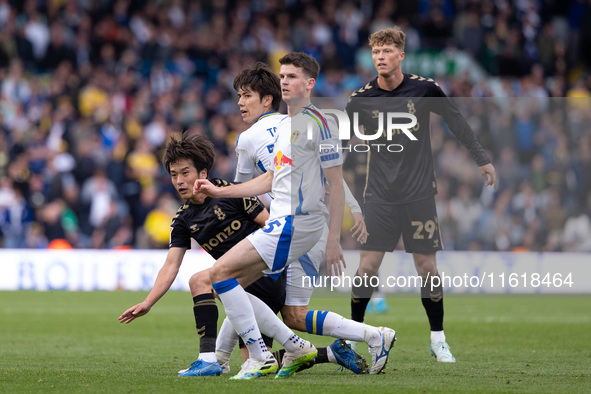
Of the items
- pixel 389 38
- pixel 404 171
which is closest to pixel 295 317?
pixel 404 171

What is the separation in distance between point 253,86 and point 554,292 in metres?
11.0

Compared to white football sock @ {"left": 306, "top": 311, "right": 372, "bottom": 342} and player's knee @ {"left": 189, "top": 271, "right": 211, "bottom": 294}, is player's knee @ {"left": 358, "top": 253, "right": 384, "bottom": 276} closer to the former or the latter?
white football sock @ {"left": 306, "top": 311, "right": 372, "bottom": 342}

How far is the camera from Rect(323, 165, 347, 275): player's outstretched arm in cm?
605

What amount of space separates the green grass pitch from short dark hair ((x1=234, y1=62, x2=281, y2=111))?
206 cm

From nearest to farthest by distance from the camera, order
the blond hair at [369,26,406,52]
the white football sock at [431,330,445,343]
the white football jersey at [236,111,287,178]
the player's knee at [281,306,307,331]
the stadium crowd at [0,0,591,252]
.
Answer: the player's knee at [281,306,307,331] < the white football jersey at [236,111,287,178] < the blond hair at [369,26,406,52] < the white football sock at [431,330,445,343] < the stadium crowd at [0,0,591,252]

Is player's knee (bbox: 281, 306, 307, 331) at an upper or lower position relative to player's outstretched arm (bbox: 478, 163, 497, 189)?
lower

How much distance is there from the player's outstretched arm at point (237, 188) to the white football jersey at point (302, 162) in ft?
0.20

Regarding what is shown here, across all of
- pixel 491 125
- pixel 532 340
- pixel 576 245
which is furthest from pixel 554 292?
pixel 532 340

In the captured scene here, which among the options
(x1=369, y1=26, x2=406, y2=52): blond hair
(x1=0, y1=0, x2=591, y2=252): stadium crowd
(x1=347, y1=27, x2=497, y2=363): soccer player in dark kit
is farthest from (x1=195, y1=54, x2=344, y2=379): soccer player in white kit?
(x1=0, y1=0, x2=591, y2=252): stadium crowd

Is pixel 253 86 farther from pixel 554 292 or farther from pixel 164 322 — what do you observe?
pixel 554 292

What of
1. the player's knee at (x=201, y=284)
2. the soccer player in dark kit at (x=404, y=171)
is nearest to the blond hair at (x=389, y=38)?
the soccer player in dark kit at (x=404, y=171)

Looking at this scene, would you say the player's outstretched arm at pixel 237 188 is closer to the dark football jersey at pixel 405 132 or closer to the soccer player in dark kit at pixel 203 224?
the soccer player in dark kit at pixel 203 224

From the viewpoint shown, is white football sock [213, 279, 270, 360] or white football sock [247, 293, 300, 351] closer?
white football sock [213, 279, 270, 360]

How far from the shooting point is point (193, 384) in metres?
5.67
